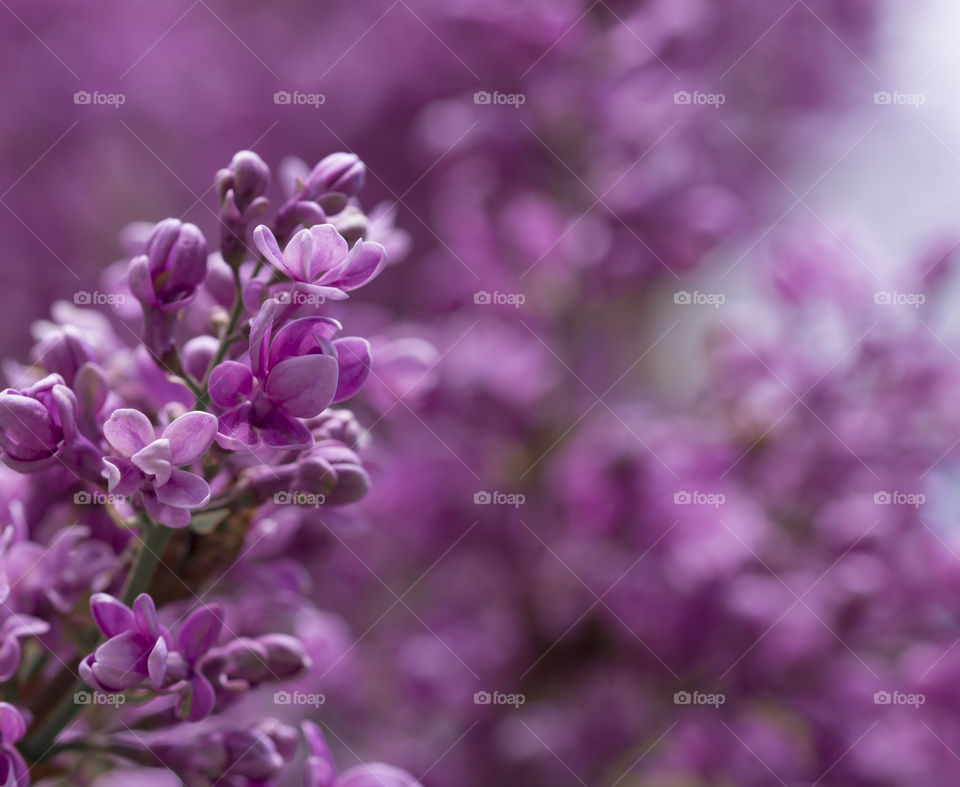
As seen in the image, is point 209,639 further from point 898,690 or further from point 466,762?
point 898,690

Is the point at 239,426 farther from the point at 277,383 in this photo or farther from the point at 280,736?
the point at 280,736

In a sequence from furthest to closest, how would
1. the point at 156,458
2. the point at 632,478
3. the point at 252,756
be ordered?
the point at 632,478
the point at 252,756
the point at 156,458

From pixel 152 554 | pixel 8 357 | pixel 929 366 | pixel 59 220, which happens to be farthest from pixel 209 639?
pixel 59 220

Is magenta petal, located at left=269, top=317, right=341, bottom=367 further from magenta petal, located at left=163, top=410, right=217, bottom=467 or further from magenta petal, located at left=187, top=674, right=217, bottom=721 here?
magenta petal, located at left=187, top=674, right=217, bottom=721

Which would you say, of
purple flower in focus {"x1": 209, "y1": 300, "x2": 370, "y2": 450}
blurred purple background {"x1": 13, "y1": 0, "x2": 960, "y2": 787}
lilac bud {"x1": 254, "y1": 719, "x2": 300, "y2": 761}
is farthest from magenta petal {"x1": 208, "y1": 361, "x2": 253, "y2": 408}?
blurred purple background {"x1": 13, "y1": 0, "x2": 960, "y2": 787}

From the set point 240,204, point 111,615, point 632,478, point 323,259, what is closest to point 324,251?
point 323,259

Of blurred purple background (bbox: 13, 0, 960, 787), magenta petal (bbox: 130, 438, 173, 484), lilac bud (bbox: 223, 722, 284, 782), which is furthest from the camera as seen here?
blurred purple background (bbox: 13, 0, 960, 787)

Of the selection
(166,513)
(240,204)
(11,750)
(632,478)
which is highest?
(240,204)
